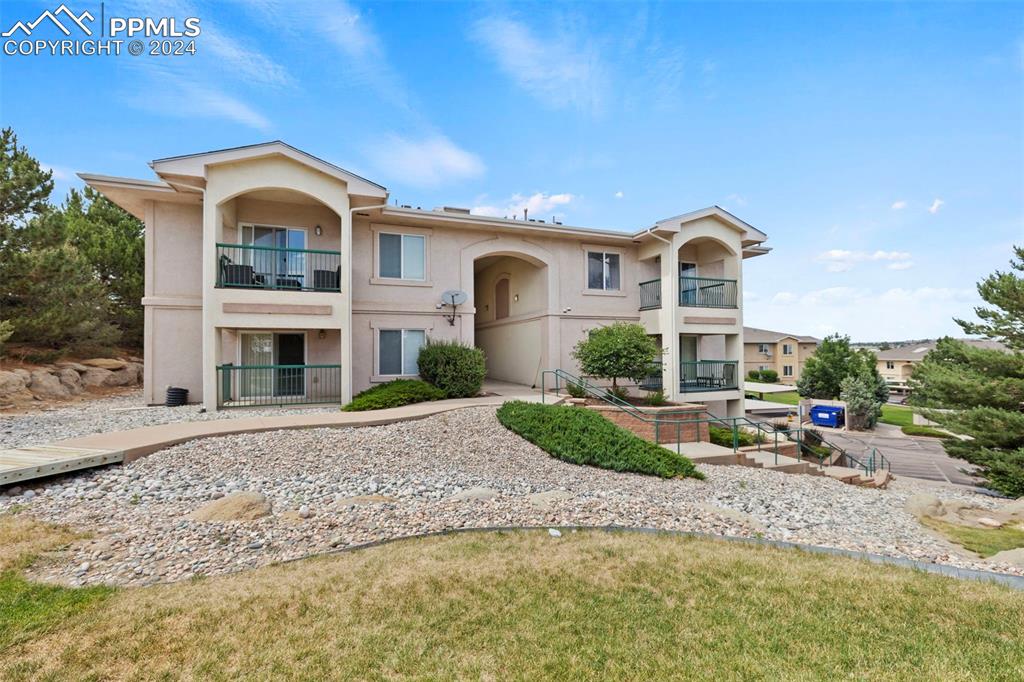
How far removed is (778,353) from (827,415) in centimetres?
2618

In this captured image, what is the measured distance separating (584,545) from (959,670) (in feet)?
9.33

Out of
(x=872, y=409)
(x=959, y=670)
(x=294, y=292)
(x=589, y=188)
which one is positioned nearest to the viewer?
(x=959, y=670)

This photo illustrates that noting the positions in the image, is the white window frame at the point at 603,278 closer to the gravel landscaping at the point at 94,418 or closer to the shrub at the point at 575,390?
the shrub at the point at 575,390

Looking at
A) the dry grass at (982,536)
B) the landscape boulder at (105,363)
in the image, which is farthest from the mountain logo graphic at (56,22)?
the dry grass at (982,536)

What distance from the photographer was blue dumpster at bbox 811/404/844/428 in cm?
2853

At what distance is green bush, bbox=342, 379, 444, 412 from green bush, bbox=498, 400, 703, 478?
10.1ft

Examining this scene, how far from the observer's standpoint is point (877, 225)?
15398mm

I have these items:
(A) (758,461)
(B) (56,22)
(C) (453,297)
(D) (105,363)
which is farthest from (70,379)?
(A) (758,461)

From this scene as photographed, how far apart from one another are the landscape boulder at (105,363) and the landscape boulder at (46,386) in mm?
2663

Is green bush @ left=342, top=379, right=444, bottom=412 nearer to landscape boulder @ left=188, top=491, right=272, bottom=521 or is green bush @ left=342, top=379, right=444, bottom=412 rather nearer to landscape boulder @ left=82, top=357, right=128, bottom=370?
landscape boulder @ left=188, top=491, right=272, bottom=521

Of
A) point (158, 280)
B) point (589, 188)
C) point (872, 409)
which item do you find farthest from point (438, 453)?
point (872, 409)

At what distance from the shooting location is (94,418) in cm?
1037

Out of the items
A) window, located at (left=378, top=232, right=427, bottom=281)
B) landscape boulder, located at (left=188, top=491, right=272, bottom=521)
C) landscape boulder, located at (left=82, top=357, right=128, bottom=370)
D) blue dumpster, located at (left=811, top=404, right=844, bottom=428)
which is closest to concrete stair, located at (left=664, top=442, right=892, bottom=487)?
landscape boulder, located at (left=188, top=491, right=272, bottom=521)

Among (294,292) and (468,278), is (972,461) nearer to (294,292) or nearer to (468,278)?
(468,278)
